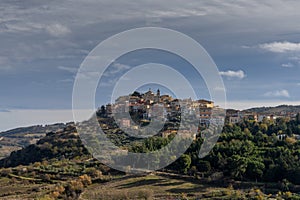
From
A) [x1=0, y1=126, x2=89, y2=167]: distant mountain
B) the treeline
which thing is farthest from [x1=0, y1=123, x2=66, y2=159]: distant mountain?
the treeline

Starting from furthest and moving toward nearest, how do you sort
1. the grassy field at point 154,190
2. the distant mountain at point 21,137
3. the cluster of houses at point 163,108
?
the distant mountain at point 21,137 → the cluster of houses at point 163,108 → the grassy field at point 154,190

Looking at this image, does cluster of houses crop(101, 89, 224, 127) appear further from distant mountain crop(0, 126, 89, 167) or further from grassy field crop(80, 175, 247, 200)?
grassy field crop(80, 175, 247, 200)

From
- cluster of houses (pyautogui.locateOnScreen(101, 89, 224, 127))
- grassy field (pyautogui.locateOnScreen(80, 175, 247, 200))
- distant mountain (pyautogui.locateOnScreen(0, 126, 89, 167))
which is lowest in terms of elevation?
grassy field (pyautogui.locateOnScreen(80, 175, 247, 200))

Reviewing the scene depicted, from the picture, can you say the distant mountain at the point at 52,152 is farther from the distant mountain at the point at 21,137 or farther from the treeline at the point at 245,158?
the distant mountain at the point at 21,137

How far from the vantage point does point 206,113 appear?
40000mm

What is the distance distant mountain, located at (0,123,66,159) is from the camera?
7150 cm

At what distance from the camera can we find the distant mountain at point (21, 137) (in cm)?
7150

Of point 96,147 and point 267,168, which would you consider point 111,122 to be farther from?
point 267,168

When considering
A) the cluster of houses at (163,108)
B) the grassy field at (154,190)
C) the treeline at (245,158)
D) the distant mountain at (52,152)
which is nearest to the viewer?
the grassy field at (154,190)

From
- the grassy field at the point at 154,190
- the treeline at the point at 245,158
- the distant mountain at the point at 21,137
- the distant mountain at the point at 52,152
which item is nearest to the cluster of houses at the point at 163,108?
the distant mountain at the point at 52,152

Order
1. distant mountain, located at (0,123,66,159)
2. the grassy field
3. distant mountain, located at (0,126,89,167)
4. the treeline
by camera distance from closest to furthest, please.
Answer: the grassy field, the treeline, distant mountain, located at (0,126,89,167), distant mountain, located at (0,123,66,159)

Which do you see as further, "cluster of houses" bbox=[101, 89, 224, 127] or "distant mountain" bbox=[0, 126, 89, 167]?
"cluster of houses" bbox=[101, 89, 224, 127]

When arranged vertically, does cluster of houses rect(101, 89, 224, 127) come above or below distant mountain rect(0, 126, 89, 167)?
above

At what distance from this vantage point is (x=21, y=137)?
89.7 metres
